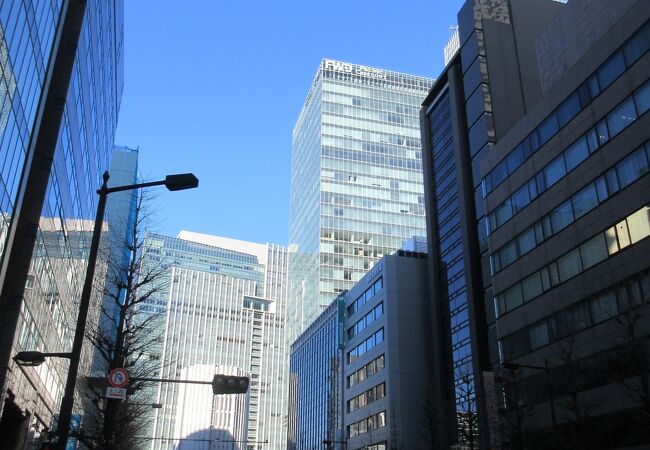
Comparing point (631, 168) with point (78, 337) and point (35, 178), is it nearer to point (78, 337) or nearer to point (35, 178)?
point (78, 337)

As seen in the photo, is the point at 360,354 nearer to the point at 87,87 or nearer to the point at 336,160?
the point at 87,87

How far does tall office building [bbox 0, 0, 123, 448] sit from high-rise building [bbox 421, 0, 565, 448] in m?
33.6

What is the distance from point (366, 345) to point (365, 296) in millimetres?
6846

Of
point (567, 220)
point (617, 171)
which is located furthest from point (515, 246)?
point (617, 171)

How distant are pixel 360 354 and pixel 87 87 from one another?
54631 mm

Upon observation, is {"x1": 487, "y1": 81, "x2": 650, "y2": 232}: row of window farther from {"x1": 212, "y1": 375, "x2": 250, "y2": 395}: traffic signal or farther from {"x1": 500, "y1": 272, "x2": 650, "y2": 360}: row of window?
{"x1": 212, "y1": 375, "x2": 250, "y2": 395}: traffic signal

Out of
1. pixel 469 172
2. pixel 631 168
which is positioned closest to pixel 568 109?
pixel 631 168

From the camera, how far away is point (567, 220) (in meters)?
38.7

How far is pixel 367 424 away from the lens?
8025cm

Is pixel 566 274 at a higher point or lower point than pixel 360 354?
lower

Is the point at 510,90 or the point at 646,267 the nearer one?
the point at 646,267

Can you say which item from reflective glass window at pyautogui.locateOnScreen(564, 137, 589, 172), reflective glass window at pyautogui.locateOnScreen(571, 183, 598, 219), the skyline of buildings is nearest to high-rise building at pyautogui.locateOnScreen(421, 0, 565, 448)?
the skyline of buildings

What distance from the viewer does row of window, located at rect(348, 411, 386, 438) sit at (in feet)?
249

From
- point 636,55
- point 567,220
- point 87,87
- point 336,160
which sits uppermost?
point 336,160
